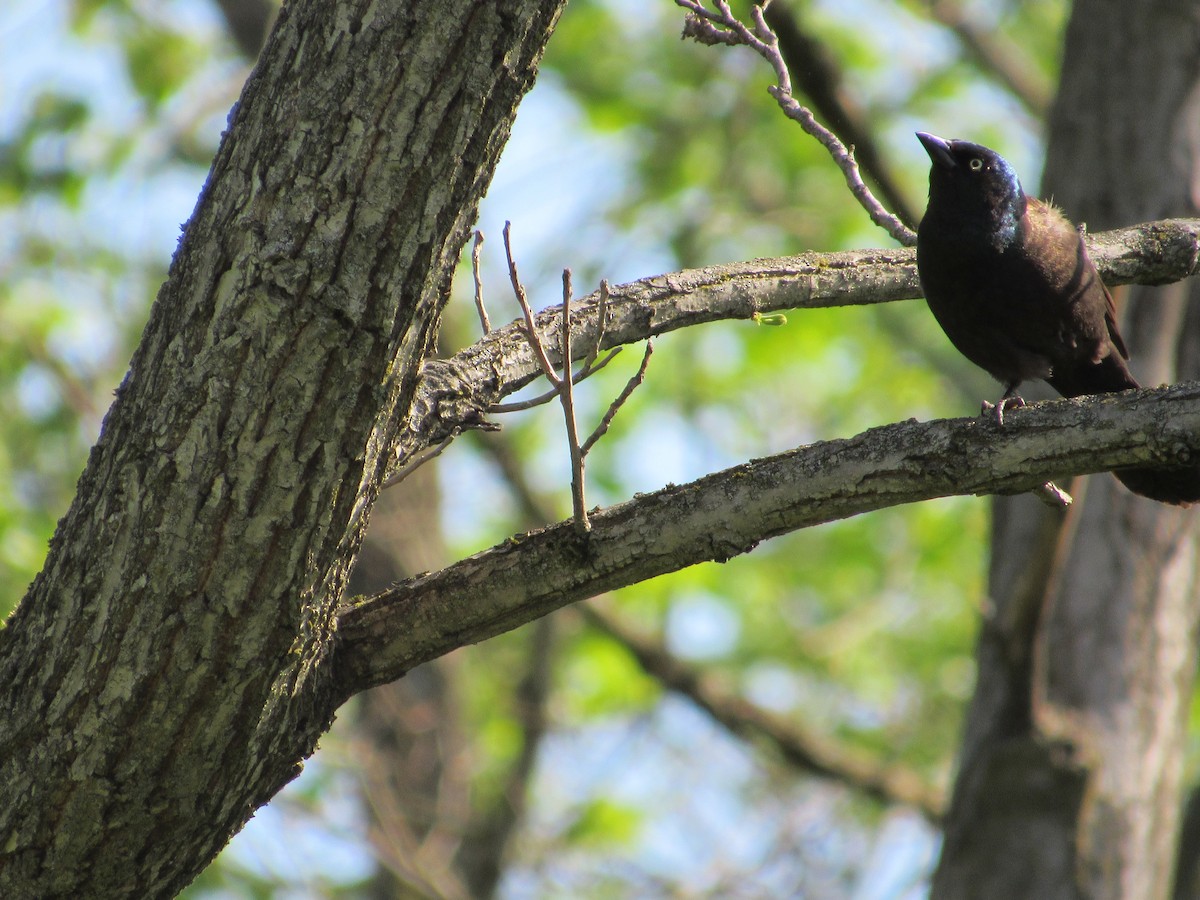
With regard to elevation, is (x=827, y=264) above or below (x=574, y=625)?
below

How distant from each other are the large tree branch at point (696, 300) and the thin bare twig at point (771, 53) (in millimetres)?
151

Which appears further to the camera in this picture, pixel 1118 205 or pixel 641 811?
pixel 641 811

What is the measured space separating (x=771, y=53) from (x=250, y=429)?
62.2 inches

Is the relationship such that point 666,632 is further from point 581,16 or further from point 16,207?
point 16,207

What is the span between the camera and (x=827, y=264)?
105 inches

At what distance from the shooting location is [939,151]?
3.35 meters

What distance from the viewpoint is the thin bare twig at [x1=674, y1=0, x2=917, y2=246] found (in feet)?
8.66

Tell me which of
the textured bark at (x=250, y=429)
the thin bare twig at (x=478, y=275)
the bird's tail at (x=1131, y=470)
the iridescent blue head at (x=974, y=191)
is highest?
the iridescent blue head at (x=974, y=191)

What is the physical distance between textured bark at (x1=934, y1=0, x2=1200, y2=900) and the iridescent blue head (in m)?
1.05

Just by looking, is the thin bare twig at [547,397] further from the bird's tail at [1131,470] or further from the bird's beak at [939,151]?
the bird's beak at [939,151]

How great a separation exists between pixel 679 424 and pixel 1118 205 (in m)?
4.02

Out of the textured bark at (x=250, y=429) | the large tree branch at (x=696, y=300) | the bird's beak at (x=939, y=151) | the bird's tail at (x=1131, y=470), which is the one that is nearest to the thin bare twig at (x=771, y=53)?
the large tree branch at (x=696, y=300)

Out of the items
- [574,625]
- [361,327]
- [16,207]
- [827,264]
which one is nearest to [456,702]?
[574,625]

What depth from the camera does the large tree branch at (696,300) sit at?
2355mm
